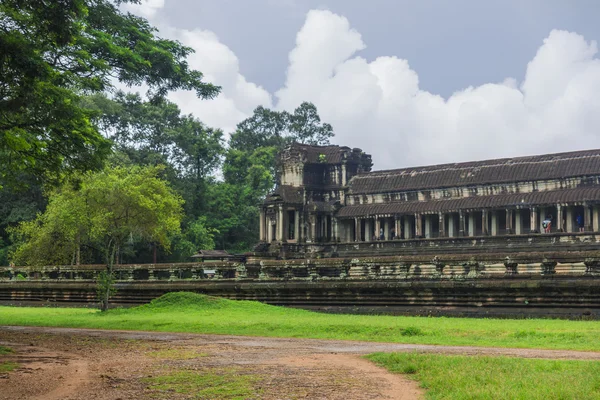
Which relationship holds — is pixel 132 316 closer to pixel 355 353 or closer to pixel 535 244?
pixel 355 353

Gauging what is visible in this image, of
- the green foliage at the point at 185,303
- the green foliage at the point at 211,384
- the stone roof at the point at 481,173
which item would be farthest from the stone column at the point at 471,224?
the green foliage at the point at 211,384

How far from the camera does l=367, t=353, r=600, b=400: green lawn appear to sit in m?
8.53

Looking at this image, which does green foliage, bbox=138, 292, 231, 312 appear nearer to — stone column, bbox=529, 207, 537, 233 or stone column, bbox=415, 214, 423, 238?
stone column, bbox=529, 207, 537, 233

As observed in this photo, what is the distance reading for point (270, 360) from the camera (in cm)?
1243

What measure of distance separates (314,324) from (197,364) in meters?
7.15

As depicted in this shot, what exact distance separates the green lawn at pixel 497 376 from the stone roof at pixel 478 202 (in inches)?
1467

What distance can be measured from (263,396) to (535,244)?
3813 centimetres

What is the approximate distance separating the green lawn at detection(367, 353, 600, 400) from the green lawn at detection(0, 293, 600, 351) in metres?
3.34

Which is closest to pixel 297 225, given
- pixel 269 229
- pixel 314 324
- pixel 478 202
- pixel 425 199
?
pixel 269 229

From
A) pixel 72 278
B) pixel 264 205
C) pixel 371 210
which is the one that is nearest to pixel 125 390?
pixel 72 278

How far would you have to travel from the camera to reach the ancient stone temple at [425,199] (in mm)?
48219

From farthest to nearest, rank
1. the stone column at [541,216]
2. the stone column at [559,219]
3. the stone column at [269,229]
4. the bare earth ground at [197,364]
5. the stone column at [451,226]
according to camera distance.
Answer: the stone column at [269,229] → the stone column at [451,226] → the stone column at [541,216] → the stone column at [559,219] → the bare earth ground at [197,364]

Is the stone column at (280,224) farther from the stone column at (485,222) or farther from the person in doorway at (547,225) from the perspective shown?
the person in doorway at (547,225)

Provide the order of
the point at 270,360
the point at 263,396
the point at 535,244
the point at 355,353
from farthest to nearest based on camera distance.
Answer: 1. the point at 535,244
2. the point at 355,353
3. the point at 270,360
4. the point at 263,396
